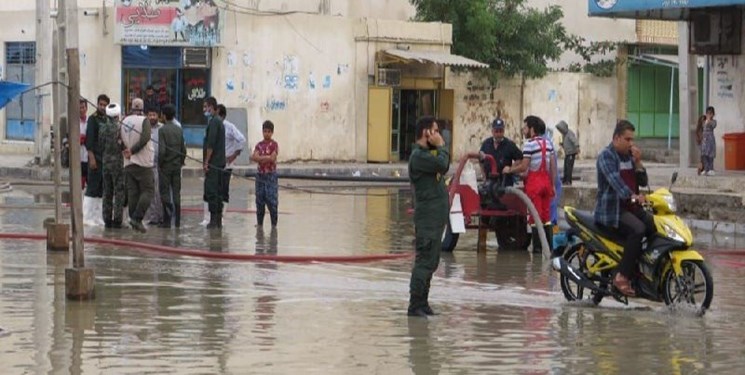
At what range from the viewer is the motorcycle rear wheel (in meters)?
12.8

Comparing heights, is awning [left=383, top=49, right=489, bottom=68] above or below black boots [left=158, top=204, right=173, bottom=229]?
above

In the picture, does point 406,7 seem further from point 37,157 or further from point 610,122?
point 37,157

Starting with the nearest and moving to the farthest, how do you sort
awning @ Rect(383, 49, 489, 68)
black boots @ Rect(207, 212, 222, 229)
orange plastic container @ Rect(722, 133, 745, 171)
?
black boots @ Rect(207, 212, 222, 229) < orange plastic container @ Rect(722, 133, 745, 171) < awning @ Rect(383, 49, 489, 68)

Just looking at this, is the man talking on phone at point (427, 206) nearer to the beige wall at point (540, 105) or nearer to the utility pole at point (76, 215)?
the utility pole at point (76, 215)

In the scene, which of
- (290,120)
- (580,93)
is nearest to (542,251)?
(290,120)

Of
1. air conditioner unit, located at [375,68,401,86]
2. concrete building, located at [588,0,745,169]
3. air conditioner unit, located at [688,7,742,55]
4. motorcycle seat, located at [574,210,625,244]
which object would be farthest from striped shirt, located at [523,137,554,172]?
air conditioner unit, located at [375,68,401,86]

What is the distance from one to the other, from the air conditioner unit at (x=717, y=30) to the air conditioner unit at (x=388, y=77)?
14014 mm

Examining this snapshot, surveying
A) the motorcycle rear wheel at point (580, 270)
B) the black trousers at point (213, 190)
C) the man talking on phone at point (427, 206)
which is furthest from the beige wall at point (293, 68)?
the man talking on phone at point (427, 206)

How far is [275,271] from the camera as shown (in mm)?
14789

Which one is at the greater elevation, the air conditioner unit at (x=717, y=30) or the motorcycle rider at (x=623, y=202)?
the air conditioner unit at (x=717, y=30)

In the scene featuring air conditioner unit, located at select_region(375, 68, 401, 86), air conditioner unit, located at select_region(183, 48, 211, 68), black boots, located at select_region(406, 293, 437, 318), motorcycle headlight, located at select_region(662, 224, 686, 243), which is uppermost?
air conditioner unit, located at select_region(183, 48, 211, 68)

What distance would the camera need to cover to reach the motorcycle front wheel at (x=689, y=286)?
1195 centimetres

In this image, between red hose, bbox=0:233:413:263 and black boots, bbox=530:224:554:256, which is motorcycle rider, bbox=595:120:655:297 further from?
red hose, bbox=0:233:413:263

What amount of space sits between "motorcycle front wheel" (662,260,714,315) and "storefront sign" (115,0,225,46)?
27534 mm
